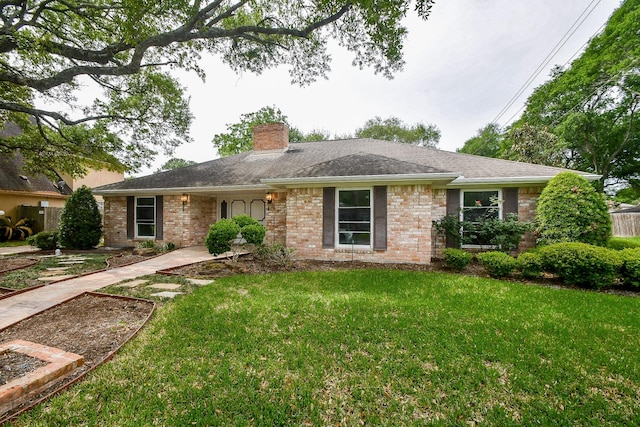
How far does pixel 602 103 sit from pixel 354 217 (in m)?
21.2

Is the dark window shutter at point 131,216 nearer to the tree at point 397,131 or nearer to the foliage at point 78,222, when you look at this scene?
the foliage at point 78,222

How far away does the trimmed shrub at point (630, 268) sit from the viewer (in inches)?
209

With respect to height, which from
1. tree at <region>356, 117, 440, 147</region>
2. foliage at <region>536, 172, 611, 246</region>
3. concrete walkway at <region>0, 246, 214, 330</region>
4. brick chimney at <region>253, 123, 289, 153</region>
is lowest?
concrete walkway at <region>0, 246, 214, 330</region>

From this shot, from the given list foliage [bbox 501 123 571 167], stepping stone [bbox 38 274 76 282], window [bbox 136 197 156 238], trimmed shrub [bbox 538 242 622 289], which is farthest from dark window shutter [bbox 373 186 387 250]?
foliage [bbox 501 123 571 167]

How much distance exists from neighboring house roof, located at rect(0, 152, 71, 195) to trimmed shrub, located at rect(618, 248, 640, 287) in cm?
2261

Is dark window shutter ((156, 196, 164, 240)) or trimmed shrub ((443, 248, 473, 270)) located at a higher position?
dark window shutter ((156, 196, 164, 240))

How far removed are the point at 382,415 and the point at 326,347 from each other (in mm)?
1017

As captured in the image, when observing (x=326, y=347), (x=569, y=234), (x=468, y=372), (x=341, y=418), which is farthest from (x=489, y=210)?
(x=341, y=418)

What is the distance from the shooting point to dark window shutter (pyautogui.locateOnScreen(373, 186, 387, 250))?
298 inches

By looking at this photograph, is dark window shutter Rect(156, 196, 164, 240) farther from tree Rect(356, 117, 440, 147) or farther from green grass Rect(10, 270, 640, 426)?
tree Rect(356, 117, 440, 147)

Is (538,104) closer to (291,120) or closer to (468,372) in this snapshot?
(291,120)

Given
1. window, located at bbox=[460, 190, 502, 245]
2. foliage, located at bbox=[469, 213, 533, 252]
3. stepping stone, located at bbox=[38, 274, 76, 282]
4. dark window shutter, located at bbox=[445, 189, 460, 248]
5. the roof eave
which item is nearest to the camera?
stepping stone, located at bbox=[38, 274, 76, 282]

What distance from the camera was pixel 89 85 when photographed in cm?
1064

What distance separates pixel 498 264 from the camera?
6.12m
